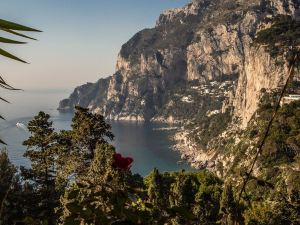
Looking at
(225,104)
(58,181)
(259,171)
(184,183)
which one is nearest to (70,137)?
(58,181)

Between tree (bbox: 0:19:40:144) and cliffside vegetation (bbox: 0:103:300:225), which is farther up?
tree (bbox: 0:19:40:144)

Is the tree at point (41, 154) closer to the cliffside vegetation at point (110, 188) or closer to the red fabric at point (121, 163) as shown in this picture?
the cliffside vegetation at point (110, 188)

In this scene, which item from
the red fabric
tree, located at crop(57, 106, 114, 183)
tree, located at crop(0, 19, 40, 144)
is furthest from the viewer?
tree, located at crop(57, 106, 114, 183)

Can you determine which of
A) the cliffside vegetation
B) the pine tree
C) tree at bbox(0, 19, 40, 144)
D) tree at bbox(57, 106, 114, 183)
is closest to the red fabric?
the cliffside vegetation

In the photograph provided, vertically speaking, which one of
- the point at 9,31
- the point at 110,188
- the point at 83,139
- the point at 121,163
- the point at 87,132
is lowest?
the point at 83,139

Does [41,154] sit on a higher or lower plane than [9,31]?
lower

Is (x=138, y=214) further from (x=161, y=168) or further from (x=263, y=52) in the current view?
(x=263, y=52)

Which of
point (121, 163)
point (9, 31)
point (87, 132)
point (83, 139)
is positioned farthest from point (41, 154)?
point (9, 31)

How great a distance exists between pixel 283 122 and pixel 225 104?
98.2 meters

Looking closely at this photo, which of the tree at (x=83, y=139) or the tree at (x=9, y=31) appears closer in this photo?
the tree at (x=9, y=31)

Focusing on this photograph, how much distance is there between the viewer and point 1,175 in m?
24.2

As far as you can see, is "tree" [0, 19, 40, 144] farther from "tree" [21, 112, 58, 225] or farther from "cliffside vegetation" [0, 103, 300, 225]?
"tree" [21, 112, 58, 225]

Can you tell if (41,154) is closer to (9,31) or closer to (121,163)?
(121,163)

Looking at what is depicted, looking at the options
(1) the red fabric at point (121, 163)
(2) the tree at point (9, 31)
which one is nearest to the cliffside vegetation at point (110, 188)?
(1) the red fabric at point (121, 163)
